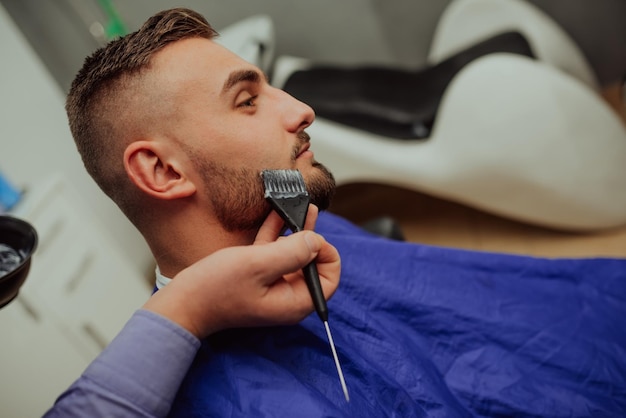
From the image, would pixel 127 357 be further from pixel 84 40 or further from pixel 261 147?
pixel 84 40

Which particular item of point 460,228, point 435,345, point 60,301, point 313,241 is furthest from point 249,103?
point 460,228

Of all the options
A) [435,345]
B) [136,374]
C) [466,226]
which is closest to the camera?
[136,374]

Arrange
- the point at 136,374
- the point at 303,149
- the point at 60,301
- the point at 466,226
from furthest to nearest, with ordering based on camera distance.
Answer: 1. the point at 466,226
2. the point at 60,301
3. the point at 303,149
4. the point at 136,374

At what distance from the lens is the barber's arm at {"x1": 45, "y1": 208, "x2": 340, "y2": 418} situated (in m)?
0.60

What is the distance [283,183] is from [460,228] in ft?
5.29

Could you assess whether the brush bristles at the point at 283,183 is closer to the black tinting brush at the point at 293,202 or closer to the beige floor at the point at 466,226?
the black tinting brush at the point at 293,202

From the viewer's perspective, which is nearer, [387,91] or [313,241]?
Result: [313,241]

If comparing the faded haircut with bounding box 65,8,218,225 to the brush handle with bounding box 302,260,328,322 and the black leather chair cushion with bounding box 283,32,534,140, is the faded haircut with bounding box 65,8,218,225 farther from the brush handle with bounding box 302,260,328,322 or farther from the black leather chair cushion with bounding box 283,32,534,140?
the black leather chair cushion with bounding box 283,32,534,140

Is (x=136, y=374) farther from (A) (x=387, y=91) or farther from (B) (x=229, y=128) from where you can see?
(A) (x=387, y=91)

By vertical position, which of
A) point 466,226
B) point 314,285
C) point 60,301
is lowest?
point 466,226

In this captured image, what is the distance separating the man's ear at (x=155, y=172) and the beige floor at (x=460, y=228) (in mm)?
1559

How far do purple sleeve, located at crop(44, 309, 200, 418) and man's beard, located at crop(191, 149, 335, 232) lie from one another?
21 centimetres

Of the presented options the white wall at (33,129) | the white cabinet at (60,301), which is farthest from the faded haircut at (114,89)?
the white wall at (33,129)

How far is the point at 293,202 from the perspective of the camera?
0.73 m
